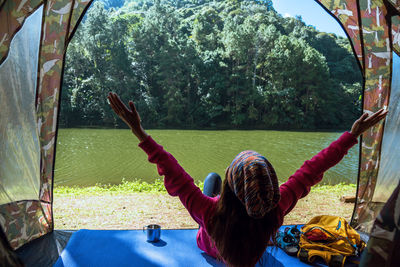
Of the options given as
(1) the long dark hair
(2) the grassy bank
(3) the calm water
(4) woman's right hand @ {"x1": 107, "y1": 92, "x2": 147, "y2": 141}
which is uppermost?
(4) woman's right hand @ {"x1": 107, "y1": 92, "x2": 147, "y2": 141}

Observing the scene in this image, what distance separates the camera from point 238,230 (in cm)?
95

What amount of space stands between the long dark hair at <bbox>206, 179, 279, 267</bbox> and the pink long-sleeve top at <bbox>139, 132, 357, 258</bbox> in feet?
0.18

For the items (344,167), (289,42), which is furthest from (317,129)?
(344,167)

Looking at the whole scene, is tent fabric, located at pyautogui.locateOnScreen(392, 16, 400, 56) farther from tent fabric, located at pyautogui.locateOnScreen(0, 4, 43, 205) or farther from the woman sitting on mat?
tent fabric, located at pyautogui.locateOnScreen(0, 4, 43, 205)

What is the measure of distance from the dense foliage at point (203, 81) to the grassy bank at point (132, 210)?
A: 16257mm

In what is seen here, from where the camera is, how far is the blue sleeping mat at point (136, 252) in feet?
6.19

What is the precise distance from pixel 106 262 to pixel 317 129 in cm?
2124

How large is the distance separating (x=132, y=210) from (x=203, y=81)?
18881 millimetres

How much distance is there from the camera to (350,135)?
3.86ft

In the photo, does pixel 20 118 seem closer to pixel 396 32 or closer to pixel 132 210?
pixel 132 210

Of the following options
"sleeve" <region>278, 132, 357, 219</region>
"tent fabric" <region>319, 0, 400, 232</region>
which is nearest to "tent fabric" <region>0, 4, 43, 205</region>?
"sleeve" <region>278, 132, 357, 219</region>

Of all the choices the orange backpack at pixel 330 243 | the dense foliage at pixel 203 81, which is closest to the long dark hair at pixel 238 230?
the orange backpack at pixel 330 243

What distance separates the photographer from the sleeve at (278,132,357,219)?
1.08 metres

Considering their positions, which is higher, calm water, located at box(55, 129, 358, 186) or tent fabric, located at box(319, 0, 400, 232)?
tent fabric, located at box(319, 0, 400, 232)
